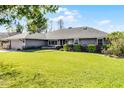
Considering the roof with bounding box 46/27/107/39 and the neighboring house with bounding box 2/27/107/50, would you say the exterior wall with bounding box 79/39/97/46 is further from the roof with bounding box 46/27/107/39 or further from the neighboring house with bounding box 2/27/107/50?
the roof with bounding box 46/27/107/39

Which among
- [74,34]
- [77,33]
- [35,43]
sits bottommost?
[35,43]

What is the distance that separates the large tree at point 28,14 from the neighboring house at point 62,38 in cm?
2156

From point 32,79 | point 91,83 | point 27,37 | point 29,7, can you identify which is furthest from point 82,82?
point 27,37

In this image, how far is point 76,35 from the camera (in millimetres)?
41156

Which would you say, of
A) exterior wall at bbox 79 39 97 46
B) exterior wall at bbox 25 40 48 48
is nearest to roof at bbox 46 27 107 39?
exterior wall at bbox 79 39 97 46

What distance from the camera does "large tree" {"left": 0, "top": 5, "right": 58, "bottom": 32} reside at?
51.3 ft

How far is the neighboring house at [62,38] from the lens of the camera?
38.9 meters

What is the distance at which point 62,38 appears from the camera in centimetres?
4253

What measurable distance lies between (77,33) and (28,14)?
85.2ft

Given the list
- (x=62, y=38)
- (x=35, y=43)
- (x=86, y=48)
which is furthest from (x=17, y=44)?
(x=86, y=48)

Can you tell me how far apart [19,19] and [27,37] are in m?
26.3

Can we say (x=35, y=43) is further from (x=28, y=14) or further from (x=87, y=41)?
(x=28, y=14)

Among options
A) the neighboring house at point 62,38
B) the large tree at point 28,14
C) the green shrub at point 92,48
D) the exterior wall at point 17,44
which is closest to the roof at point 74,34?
the neighboring house at point 62,38
